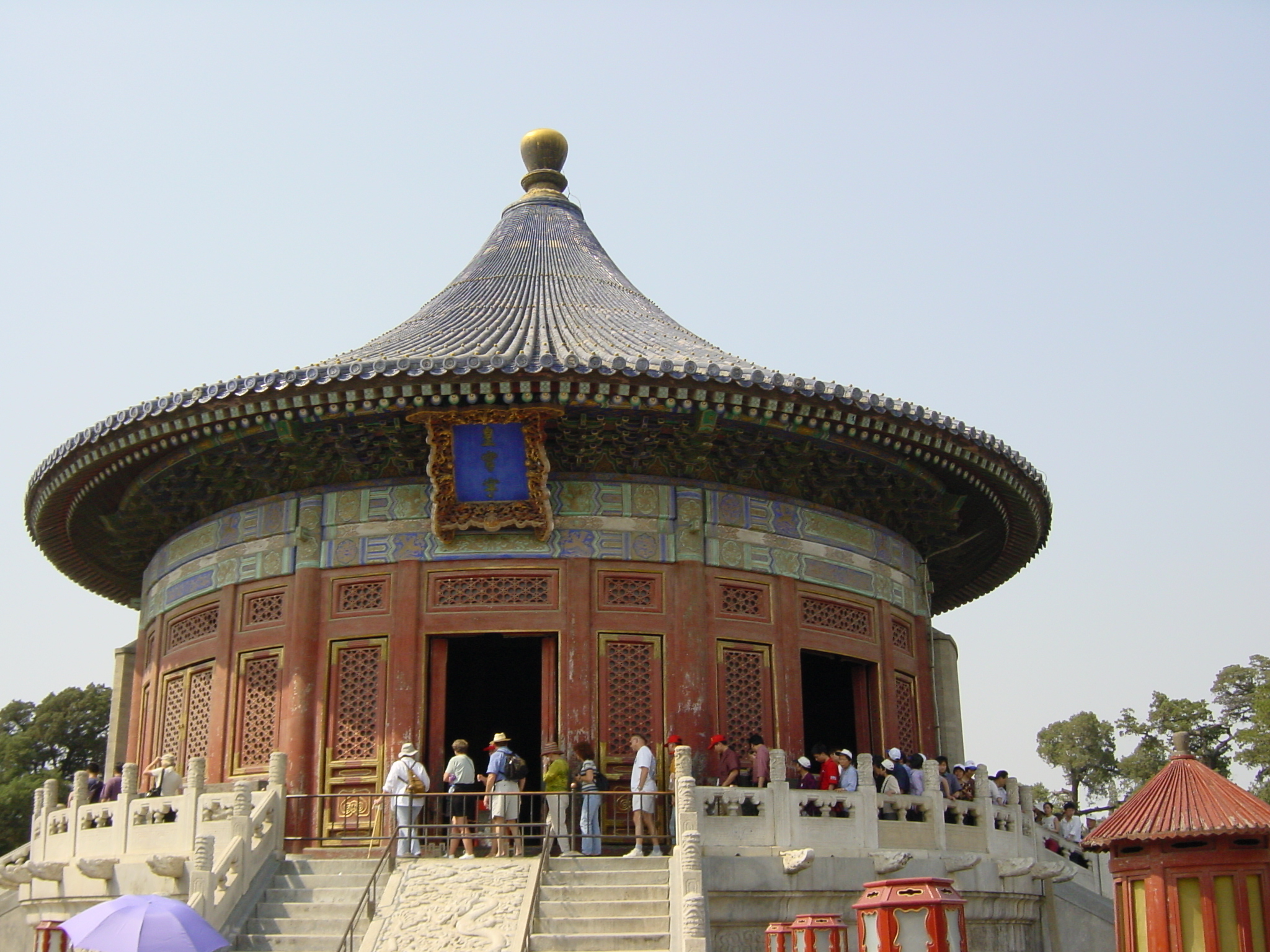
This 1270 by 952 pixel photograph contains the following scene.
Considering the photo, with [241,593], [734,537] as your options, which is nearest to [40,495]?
[241,593]

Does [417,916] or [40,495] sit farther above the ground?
[40,495]

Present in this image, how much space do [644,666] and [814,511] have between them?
3019 mm

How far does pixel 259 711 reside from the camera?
675 inches

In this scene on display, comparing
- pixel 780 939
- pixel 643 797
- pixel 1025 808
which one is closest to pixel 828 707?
pixel 1025 808

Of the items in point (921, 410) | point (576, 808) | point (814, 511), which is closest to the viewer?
point (576, 808)

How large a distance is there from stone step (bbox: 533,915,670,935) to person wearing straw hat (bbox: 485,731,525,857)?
1.35 metres

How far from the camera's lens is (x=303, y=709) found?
16.6 metres

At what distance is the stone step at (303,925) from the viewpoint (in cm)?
1326

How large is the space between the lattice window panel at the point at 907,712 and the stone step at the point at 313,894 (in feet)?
24.4

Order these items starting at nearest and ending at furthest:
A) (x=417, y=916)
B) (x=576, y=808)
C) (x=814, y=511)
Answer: (x=417, y=916), (x=576, y=808), (x=814, y=511)

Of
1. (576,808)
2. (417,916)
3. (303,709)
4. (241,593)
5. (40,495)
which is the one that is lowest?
(417,916)

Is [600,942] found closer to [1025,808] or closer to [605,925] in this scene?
[605,925]

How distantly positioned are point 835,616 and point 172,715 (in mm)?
8048

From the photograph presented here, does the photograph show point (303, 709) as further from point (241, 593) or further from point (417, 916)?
point (417, 916)
